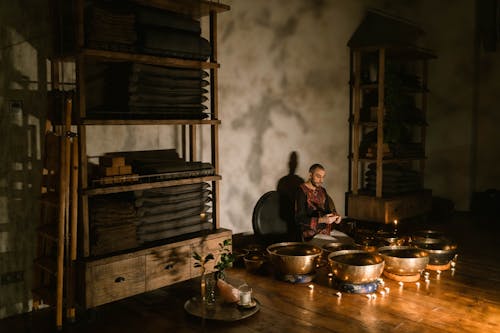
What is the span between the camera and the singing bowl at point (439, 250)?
438 centimetres

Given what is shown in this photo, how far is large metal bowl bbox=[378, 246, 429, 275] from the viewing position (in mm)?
4062

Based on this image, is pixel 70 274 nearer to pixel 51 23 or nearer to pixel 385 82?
pixel 51 23

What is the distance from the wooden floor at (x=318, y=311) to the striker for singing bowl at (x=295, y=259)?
120 millimetres

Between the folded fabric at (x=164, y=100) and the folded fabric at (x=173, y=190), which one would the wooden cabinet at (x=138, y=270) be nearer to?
the folded fabric at (x=173, y=190)

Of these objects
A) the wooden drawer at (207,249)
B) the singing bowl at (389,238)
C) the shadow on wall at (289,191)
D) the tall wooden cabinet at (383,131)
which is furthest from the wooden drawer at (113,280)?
the tall wooden cabinet at (383,131)

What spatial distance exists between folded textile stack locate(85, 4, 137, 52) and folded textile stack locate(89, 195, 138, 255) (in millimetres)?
1076

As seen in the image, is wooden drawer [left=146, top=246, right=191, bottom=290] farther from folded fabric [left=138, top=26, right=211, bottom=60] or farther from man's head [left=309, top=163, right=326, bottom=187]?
man's head [left=309, top=163, right=326, bottom=187]

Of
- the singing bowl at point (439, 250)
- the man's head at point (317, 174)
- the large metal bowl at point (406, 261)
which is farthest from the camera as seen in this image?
the man's head at point (317, 174)

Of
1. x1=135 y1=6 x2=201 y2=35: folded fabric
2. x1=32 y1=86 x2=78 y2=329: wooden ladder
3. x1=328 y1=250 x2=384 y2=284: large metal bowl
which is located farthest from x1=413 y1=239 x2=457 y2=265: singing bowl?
x1=32 y1=86 x2=78 y2=329: wooden ladder

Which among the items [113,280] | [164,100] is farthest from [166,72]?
[113,280]

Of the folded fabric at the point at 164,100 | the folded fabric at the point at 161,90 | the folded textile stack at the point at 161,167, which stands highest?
the folded fabric at the point at 161,90

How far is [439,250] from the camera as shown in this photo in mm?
4398

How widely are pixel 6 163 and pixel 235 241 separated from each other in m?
2.39

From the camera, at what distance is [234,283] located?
3775 mm
